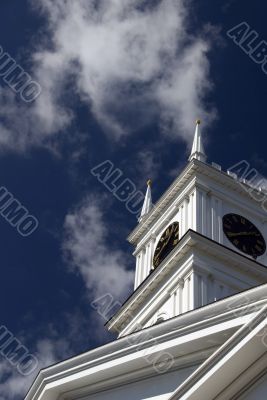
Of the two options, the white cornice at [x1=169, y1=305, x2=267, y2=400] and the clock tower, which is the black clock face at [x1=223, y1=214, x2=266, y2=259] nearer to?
the clock tower

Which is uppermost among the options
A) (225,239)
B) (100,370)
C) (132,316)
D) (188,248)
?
(225,239)

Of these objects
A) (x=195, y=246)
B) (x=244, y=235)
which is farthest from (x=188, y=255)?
(x=244, y=235)

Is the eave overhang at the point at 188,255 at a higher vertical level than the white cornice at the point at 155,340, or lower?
higher

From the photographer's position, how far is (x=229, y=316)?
56.0ft

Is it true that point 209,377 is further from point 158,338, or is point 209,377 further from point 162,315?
point 162,315

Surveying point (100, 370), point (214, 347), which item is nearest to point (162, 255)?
point (100, 370)

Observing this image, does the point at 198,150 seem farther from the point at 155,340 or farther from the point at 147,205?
the point at 155,340

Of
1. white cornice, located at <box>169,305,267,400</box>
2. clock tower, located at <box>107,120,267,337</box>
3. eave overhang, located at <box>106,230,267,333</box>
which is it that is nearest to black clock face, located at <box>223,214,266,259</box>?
clock tower, located at <box>107,120,267,337</box>

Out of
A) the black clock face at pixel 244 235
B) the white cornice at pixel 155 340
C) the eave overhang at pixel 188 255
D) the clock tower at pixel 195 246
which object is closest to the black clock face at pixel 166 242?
the clock tower at pixel 195 246

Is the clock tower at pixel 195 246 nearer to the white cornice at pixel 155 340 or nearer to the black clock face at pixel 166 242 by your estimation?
the black clock face at pixel 166 242

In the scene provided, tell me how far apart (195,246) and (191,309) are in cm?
465

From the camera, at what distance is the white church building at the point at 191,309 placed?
1434 centimetres

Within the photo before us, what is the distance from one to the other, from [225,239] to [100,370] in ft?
63.6

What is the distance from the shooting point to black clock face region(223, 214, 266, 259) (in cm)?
3897
